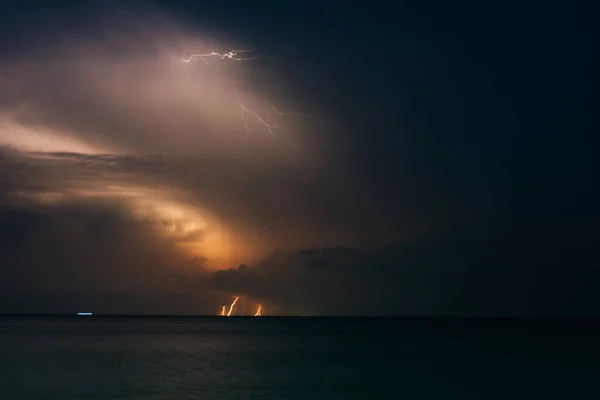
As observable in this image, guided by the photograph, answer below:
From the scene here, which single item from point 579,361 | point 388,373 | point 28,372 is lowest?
point 28,372

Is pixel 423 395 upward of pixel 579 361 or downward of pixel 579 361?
downward

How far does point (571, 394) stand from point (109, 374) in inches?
1198

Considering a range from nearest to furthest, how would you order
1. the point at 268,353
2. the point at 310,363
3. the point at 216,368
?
the point at 216,368 < the point at 310,363 < the point at 268,353

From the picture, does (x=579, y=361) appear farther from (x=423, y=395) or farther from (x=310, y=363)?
(x=423, y=395)

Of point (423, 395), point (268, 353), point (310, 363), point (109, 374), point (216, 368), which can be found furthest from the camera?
point (268, 353)

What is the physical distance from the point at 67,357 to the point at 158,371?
16.4 m

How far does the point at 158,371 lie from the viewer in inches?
2253

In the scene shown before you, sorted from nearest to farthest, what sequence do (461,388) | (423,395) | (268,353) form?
1. (423,395)
2. (461,388)
3. (268,353)

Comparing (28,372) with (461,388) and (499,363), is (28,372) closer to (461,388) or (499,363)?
(461,388)

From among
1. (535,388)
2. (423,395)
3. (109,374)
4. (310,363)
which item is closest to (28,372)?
(109,374)

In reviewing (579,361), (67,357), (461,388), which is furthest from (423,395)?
(67,357)

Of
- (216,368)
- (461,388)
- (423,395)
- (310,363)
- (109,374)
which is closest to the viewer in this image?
(423,395)

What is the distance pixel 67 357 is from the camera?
69.8 metres

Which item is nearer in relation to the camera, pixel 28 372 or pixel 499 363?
pixel 28 372
